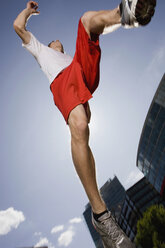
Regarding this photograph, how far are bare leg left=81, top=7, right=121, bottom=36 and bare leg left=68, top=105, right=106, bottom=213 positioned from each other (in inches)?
30.8

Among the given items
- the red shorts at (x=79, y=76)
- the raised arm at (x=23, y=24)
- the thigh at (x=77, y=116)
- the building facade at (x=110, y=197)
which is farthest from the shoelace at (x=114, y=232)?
the building facade at (x=110, y=197)

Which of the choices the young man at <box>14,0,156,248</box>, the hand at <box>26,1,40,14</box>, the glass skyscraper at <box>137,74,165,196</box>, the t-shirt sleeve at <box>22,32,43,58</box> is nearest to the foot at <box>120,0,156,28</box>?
the young man at <box>14,0,156,248</box>

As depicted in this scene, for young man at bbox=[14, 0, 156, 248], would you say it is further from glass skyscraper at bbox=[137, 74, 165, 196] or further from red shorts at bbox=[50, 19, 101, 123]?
glass skyscraper at bbox=[137, 74, 165, 196]

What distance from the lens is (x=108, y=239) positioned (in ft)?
4.77

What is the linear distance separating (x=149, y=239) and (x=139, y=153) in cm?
2691

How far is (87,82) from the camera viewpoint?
6.35 feet

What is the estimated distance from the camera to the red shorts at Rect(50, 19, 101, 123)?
5.56ft

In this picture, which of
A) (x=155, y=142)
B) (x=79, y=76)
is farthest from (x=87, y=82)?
(x=155, y=142)

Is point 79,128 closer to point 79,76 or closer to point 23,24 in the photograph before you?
point 79,76

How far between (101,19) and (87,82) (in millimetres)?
662

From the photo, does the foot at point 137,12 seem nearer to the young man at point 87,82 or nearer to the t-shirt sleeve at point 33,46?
the young man at point 87,82

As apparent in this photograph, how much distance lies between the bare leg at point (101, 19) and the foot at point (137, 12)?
8 cm

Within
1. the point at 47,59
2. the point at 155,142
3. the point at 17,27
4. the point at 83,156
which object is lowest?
the point at 83,156

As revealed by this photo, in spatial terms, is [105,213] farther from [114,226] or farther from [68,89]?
[68,89]
